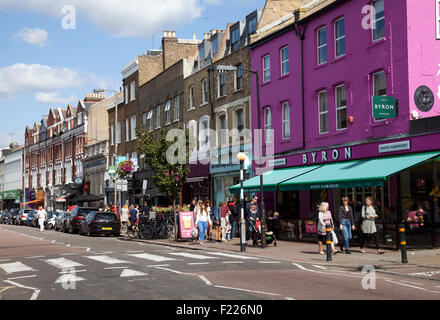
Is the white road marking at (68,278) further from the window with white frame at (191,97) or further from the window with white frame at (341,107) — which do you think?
the window with white frame at (191,97)

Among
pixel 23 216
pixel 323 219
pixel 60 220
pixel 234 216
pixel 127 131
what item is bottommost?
pixel 23 216

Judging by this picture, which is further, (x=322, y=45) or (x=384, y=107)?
(x=322, y=45)

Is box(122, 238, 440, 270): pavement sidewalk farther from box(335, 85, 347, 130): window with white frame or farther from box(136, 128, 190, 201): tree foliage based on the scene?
box(335, 85, 347, 130): window with white frame

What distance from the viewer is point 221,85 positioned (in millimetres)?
35562

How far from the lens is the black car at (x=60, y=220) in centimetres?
4066

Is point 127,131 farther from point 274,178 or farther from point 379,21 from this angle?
point 379,21

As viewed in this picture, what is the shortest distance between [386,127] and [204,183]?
17330 millimetres

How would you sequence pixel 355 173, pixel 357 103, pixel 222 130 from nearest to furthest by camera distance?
pixel 355 173
pixel 357 103
pixel 222 130

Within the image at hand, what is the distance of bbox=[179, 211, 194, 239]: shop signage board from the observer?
25.7 meters

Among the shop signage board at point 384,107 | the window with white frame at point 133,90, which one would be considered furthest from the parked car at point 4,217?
the shop signage board at point 384,107

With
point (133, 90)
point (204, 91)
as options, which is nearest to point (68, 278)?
point (204, 91)

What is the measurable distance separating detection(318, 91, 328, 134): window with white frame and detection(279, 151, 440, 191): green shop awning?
6.76ft

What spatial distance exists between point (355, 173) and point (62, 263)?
1048 centimetres
